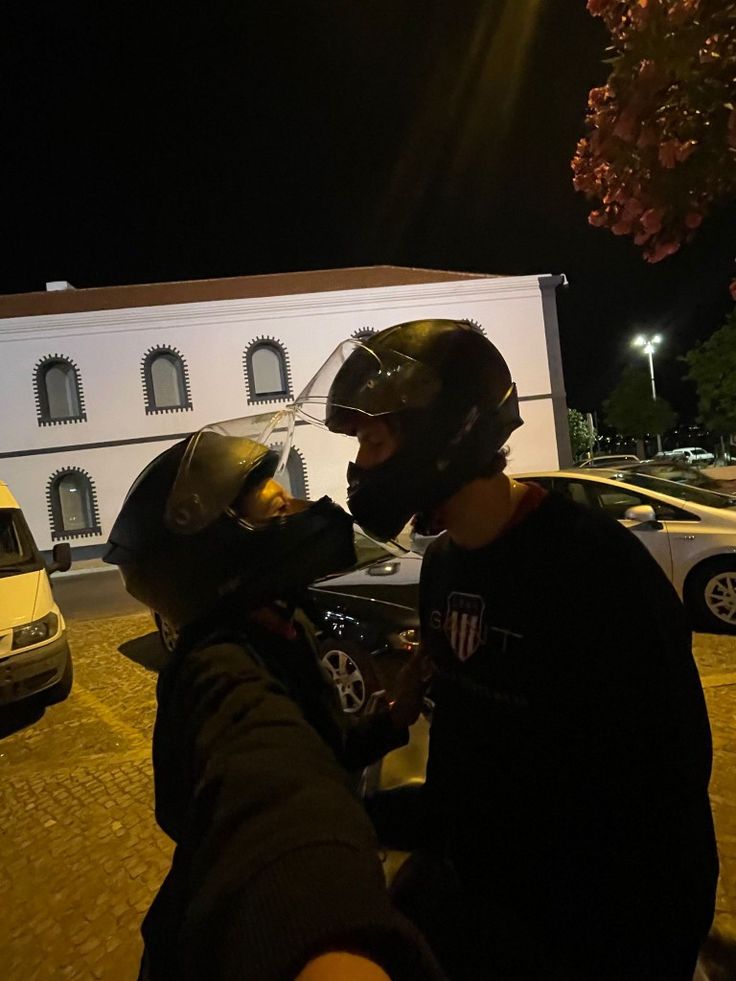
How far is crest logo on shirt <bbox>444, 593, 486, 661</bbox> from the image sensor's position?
52.7 inches

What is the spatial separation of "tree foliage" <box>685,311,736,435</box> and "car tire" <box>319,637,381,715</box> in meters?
24.5

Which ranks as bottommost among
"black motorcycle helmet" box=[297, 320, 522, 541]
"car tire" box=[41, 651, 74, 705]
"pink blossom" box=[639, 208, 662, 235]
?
"car tire" box=[41, 651, 74, 705]

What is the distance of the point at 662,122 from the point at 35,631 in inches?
217

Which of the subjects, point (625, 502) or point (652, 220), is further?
point (625, 502)

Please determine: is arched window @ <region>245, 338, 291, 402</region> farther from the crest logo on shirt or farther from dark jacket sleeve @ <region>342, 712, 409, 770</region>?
A: the crest logo on shirt

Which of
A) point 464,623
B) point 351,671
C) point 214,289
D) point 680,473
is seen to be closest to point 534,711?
point 464,623

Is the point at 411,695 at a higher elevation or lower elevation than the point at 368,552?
higher

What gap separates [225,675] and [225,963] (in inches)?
17.5

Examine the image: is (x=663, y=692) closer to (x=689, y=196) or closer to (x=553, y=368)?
(x=689, y=196)

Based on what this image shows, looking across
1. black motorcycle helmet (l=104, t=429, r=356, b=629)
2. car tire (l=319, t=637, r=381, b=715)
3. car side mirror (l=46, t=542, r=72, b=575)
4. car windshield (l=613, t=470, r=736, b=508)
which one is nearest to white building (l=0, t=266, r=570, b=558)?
car side mirror (l=46, t=542, r=72, b=575)

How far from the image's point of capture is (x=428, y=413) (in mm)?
1416

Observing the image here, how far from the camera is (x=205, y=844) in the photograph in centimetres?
88

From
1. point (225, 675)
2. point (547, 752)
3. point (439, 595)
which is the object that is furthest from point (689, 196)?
point (225, 675)

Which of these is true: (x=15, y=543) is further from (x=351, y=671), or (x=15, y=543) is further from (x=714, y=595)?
(x=714, y=595)
